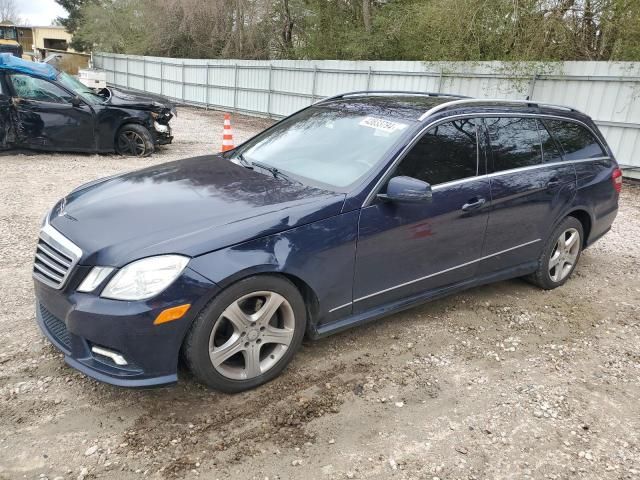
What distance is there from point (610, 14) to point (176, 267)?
11303 millimetres

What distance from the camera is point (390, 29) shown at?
16266 millimetres

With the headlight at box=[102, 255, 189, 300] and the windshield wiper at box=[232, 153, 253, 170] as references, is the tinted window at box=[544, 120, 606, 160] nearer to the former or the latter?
the windshield wiper at box=[232, 153, 253, 170]

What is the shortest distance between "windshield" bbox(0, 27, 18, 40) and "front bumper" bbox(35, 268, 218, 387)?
133 feet

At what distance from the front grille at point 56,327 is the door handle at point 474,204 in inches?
105

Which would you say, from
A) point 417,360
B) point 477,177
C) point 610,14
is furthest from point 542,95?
point 417,360

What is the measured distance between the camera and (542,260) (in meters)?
4.46

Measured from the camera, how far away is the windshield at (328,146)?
133 inches

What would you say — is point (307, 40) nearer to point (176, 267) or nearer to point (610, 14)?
point (610, 14)

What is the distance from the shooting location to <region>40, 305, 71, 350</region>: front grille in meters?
2.76

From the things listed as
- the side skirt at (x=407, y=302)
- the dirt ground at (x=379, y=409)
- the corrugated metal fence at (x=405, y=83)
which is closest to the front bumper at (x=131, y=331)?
the dirt ground at (x=379, y=409)

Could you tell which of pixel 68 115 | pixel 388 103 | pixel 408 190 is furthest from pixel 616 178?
pixel 68 115

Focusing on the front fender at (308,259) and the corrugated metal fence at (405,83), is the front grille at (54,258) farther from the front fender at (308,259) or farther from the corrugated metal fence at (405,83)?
the corrugated metal fence at (405,83)

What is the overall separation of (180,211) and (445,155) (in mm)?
1892

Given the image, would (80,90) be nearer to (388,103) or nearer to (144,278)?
(388,103)
